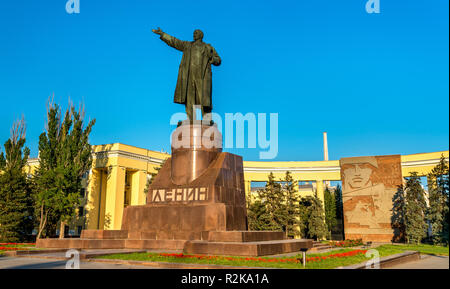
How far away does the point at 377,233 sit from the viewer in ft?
102

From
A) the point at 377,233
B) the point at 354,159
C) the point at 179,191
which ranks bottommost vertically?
the point at 377,233

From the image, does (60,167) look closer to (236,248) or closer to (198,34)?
(198,34)

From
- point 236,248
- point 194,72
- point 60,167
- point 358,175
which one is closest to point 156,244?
point 236,248

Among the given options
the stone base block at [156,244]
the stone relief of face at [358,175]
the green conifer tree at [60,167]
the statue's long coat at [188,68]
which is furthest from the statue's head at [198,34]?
the stone relief of face at [358,175]

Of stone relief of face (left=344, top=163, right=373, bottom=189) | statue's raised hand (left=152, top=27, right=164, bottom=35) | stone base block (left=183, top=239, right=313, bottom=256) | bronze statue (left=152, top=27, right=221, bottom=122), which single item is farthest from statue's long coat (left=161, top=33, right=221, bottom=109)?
stone relief of face (left=344, top=163, right=373, bottom=189)

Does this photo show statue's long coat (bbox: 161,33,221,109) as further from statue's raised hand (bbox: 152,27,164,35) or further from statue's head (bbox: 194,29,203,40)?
statue's head (bbox: 194,29,203,40)

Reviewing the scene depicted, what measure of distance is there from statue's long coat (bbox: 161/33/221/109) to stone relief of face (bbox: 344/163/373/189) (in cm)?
2325

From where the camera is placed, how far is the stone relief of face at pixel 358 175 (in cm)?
3222

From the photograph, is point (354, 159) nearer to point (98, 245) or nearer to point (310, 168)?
point (310, 168)

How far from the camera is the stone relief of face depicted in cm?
3222

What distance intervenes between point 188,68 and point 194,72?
0.97 feet

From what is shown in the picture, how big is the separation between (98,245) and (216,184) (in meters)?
3.99

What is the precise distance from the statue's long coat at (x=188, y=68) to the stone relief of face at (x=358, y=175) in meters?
23.2
